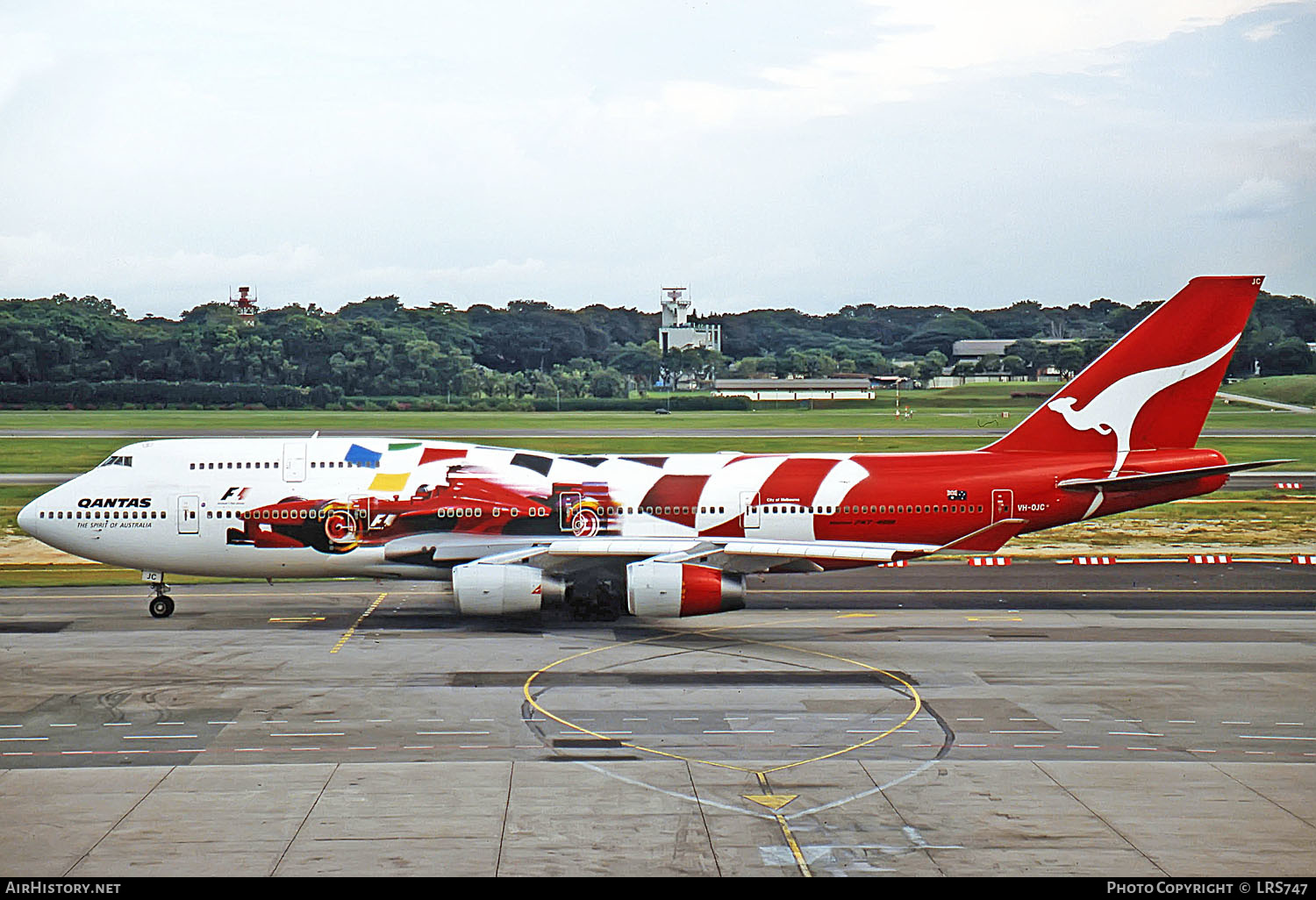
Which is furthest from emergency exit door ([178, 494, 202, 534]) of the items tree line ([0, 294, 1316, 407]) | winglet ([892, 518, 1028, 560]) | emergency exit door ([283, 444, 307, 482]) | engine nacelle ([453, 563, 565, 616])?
tree line ([0, 294, 1316, 407])

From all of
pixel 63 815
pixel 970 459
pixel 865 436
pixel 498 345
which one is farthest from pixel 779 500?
pixel 498 345

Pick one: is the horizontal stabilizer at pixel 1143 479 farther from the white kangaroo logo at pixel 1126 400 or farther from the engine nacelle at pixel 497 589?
the engine nacelle at pixel 497 589

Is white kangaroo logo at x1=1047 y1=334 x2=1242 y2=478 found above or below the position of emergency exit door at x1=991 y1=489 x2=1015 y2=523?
above

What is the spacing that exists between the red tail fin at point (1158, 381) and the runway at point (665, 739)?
478 centimetres

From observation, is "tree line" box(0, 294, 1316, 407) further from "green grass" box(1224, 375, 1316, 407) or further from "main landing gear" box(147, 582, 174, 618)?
"main landing gear" box(147, 582, 174, 618)

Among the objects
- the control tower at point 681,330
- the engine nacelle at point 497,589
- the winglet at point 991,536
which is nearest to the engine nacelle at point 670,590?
the engine nacelle at point 497,589

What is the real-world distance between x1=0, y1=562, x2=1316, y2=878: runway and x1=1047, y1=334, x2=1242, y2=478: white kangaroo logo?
4.86 meters

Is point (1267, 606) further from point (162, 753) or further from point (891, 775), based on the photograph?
point (162, 753)

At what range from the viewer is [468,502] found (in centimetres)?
3159

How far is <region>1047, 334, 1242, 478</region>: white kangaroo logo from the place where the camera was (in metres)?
32.7

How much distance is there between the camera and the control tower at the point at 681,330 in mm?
183875

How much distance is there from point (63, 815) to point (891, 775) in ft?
39.1

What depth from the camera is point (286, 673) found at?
25.2 meters

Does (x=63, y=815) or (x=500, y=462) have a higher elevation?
(x=500, y=462)
